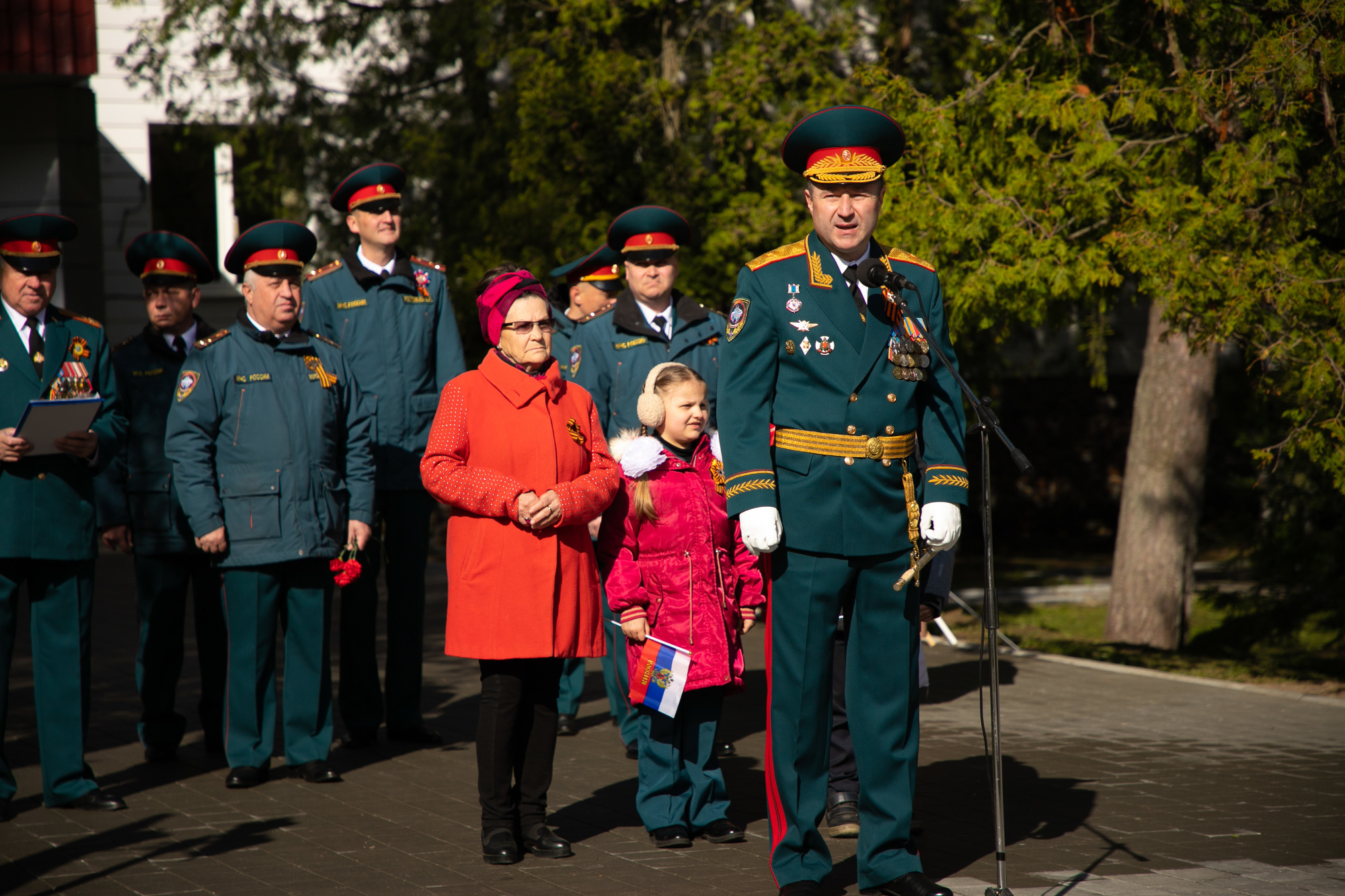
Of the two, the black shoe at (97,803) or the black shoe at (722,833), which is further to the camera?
the black shoe at (97,803)

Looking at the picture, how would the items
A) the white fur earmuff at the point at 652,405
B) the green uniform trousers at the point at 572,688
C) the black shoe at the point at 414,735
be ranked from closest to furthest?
the white fur earmuff at the point at 652,405 < the black shoe at the point at 414,735 < the green uniform trousers at the point at 572,688

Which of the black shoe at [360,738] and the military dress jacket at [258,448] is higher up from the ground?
the military dress jacket at [258,448]

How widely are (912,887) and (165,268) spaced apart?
4542 mm

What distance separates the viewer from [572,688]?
7.42 metres

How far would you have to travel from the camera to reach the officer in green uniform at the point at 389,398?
22.6 ft

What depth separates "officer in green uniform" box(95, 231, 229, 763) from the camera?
21.5 ft

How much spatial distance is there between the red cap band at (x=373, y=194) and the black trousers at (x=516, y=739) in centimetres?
284

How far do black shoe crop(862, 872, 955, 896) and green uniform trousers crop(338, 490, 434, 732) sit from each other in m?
3.21

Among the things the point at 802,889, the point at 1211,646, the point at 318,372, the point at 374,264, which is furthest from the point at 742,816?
the point at 1211,646

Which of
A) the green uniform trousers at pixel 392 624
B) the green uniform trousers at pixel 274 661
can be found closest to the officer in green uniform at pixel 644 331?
the green uniform trousers at pixel 392 624

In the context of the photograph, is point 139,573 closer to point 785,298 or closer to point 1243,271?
point 785,298

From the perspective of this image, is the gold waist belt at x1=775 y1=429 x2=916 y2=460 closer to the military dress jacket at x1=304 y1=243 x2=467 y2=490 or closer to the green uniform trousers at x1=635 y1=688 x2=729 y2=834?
the green uniform trousers at x1=635 y1=688 x2=729 y2=834

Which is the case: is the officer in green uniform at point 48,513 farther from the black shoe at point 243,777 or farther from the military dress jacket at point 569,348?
the military dress jacket at point 569,348

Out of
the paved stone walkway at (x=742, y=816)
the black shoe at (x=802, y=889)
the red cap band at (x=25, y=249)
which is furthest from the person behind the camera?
the red cap band at (x=25, y=249)
